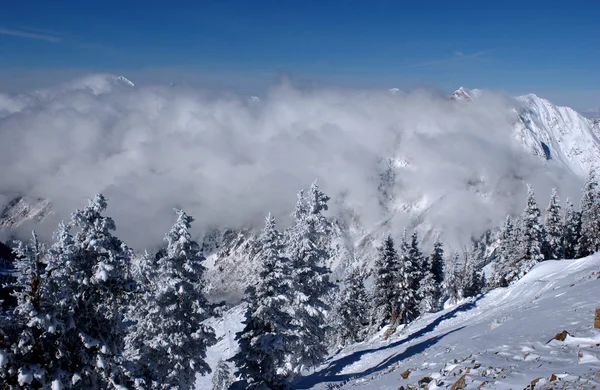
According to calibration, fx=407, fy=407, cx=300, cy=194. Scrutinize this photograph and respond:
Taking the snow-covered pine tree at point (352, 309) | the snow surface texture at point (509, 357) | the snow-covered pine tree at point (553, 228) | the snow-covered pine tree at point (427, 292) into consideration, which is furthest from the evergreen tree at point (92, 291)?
the snow-covered pine tree at point (553, 228)

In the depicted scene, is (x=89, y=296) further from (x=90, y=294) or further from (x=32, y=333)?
(x=32, y=333)

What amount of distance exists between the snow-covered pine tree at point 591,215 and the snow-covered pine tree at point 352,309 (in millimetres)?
31521

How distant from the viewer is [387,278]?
4606 cm

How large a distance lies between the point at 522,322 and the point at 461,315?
2025cm

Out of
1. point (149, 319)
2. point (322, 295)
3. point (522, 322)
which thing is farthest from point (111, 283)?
point (522, 322)

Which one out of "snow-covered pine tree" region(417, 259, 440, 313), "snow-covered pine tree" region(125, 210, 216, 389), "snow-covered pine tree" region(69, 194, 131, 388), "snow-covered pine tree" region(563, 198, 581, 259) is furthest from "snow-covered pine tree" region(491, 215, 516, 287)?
"snow-covered pine tree" region(69, 194, 131, 388)

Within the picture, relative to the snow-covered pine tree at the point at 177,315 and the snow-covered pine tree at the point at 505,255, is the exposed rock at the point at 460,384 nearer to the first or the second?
the snow-covered pine tree at the point at 177,315

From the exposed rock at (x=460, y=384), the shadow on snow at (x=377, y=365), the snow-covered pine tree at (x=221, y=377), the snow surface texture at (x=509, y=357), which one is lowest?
the snow-covered pine tree at (x=221, y=377)

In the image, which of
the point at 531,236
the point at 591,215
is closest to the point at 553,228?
the point at 591,215

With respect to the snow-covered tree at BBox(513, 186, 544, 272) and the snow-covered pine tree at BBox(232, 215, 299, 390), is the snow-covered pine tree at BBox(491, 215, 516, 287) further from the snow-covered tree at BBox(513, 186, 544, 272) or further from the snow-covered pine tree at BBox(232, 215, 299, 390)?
the snow-covered pine tree at BBox(232, 215, 299, 390)

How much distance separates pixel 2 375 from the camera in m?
10.2

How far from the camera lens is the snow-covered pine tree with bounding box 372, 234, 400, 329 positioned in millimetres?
45094

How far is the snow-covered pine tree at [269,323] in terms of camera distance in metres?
22.6

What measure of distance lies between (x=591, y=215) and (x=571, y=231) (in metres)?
10.0
